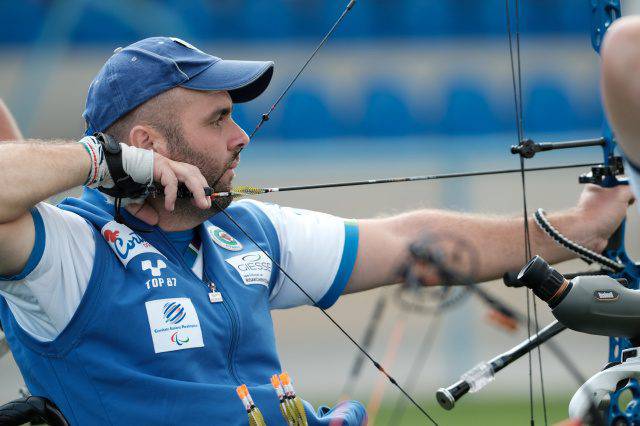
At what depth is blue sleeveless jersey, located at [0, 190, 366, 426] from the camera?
235 centimetres

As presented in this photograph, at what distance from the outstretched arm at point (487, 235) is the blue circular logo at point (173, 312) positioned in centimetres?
54

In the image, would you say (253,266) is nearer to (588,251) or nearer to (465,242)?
(465,242)

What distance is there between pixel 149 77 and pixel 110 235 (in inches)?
16.5

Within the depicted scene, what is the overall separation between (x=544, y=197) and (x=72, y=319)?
5239 mm

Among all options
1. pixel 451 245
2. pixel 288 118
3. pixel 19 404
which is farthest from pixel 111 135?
pixel 288 118

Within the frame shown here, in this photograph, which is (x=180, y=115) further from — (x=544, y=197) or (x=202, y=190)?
(x=544, y=197)

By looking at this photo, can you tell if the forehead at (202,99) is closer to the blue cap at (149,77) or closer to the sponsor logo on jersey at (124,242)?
the blue cap at (149,77)

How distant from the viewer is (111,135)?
2648 mm

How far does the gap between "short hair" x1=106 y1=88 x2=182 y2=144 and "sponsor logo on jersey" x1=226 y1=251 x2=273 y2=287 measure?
37 cm

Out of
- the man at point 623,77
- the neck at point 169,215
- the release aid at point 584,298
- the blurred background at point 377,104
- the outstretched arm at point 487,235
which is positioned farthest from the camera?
the blurred background at point 377,104

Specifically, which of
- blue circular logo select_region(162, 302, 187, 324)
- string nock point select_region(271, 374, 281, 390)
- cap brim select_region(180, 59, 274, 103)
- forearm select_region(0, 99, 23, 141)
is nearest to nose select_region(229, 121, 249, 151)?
cap brim select_region(180, 59, 274, 103)

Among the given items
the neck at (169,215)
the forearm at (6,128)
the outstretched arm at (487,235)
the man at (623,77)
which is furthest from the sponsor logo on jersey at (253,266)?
the man at (623,77)

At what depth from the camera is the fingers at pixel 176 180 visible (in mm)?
2411

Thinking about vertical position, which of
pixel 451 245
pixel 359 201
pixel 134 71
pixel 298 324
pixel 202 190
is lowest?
pixel 298 324
